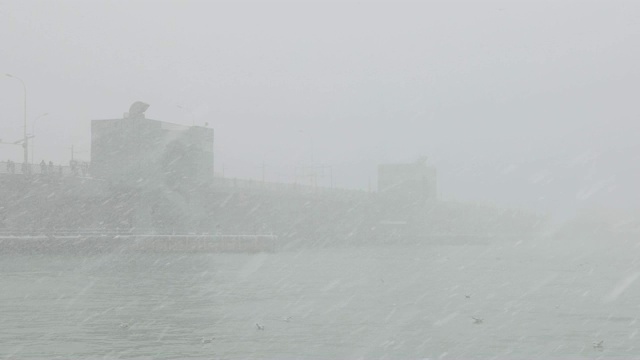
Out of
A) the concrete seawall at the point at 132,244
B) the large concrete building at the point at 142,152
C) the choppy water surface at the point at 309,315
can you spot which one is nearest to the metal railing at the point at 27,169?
the concrete seawall at the point at 132,244

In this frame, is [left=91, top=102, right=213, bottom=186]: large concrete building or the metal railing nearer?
the metal railing

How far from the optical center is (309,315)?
1137 inches

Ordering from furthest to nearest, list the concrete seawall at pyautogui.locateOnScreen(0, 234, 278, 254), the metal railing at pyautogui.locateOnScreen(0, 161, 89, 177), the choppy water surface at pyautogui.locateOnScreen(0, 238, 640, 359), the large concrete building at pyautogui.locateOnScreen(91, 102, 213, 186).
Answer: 1. the large concrete building at pyautogui.locateOnScreen(91, 102, 213, 186)
2. the metal railing at pyautogui.locateOnScreen(0, 161, 89, 177)
3. the concrete seawall at pyautogui.locateOnScreen(0, 234, 278, 254)
4. the choppy water surface at pyautogui.locateOnScreen(0, 238, 640, 359)

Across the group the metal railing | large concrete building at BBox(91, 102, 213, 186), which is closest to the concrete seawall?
the metal railing

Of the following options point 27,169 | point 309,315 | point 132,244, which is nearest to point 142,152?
point 27,169

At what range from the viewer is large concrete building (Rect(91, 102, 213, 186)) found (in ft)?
333

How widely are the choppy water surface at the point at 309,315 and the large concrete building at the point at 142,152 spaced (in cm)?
4971

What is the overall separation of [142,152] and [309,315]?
76159 millimetres

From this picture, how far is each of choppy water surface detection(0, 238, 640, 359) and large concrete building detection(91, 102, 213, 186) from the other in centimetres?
4971

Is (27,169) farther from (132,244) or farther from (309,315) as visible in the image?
(309,315)

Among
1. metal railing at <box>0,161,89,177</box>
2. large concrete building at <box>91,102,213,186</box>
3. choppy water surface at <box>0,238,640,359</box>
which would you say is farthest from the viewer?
large concrete building at <box>91,102,213,186</box>

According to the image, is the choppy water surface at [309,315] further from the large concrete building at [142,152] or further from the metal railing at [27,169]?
the large concrete building at [142,152]

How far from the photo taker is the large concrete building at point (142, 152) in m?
102

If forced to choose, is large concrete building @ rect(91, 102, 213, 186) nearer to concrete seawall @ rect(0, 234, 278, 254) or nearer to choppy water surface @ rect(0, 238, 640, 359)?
concrete seawall @ rect(0, 234, 278, 254)
